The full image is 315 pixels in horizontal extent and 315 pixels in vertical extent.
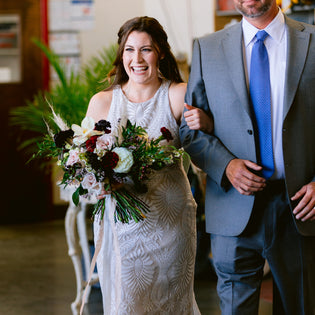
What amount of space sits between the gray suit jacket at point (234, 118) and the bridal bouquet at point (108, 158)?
0.17 m

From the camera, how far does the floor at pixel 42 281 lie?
3.93m

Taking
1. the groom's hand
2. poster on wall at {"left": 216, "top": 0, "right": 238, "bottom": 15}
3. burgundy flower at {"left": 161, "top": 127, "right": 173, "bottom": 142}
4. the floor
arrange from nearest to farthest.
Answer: the groom's hand < burgundy flower at {"left": 161, "top": 127, "right": 173, "bottom": 142} < the floor < poster on wall at {"left": 216, "top": 0, "right": 238, "bottom": 15}

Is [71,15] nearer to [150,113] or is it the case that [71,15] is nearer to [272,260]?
[150,113]

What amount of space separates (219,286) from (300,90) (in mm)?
814

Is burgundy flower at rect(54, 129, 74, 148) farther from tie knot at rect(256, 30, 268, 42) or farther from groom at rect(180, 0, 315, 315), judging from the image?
tie knot at rect(256, 30, 268, 42)

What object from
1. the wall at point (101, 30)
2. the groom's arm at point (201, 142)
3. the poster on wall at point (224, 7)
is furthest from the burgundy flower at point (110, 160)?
the wall at point (101, 30)

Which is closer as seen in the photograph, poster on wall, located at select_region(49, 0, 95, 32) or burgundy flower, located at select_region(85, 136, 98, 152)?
burgundy flower, located at select_region(85, 136, 98, 152)

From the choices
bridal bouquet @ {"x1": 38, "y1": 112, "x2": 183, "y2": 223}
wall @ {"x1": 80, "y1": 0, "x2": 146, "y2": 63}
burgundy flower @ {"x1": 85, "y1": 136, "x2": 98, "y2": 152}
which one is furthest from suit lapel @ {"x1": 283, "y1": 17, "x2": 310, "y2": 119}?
wall @ {"x1": 80, "y1": 0, "x2": 146, "y2": 63}

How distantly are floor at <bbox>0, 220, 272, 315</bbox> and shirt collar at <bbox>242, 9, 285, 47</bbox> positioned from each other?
2112 mm

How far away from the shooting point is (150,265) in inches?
100

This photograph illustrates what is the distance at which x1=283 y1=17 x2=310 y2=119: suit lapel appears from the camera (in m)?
2.09

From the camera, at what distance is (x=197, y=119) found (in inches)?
86.7

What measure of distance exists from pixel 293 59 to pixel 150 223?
0.92 meters

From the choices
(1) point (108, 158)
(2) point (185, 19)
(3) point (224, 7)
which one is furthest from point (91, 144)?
(2) point (185, 19)
